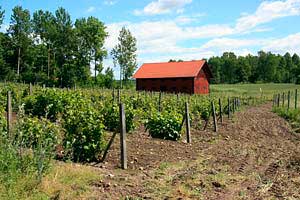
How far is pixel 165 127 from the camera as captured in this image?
39.9 ft

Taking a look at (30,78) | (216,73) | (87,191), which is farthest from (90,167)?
(216,73)

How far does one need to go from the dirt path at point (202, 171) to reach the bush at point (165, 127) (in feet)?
1.79

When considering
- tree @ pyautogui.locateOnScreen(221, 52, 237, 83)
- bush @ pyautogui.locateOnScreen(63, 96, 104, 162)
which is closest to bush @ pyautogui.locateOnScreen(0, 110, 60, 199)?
bush @ pyautogui.locateOnScreen(63, 96, 104, 162)

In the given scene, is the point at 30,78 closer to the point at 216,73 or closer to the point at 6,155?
the point at 6,155

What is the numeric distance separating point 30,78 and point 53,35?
10254mm

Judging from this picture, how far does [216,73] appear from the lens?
13288cm

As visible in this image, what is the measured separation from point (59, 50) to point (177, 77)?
22.3 meters

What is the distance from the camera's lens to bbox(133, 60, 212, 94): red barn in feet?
183

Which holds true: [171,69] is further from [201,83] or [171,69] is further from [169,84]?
[201,83]

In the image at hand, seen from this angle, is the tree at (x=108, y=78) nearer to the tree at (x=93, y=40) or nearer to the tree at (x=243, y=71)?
the tree at (x=93, y=40)

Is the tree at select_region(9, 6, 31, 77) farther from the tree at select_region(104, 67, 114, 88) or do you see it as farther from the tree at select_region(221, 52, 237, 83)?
the tree at select_region(221, 52, 237, 83)

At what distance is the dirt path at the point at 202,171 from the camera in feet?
21.7

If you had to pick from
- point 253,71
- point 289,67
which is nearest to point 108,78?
point 253,71

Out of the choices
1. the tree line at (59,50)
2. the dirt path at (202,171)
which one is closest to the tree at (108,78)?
the tree line at (59,50)
